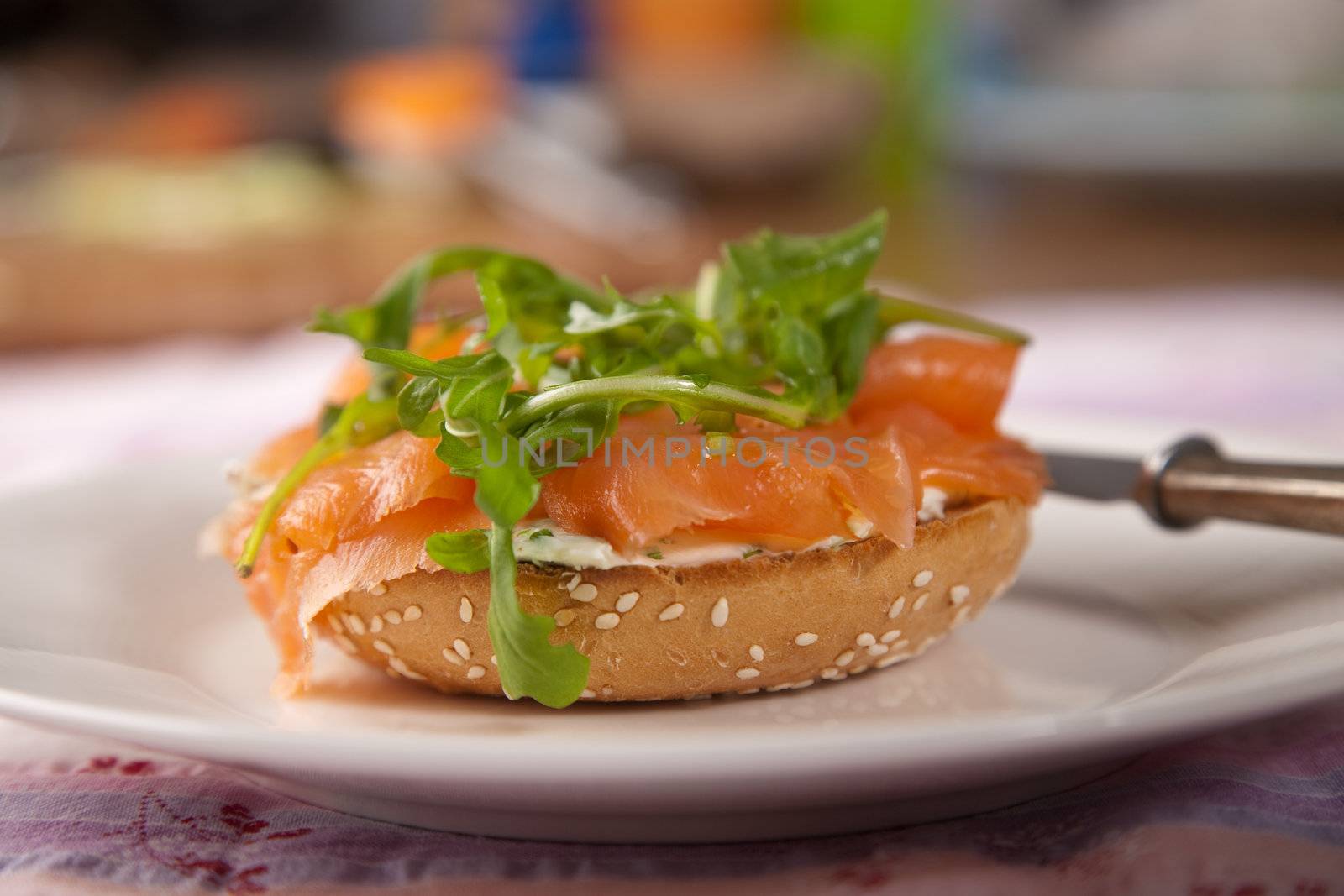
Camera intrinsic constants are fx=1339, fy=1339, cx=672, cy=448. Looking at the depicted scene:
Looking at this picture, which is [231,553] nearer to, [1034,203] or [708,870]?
[708,870]

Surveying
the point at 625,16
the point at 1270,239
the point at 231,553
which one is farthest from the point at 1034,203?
the point at 231,553

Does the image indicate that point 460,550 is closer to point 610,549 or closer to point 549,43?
point 610,549

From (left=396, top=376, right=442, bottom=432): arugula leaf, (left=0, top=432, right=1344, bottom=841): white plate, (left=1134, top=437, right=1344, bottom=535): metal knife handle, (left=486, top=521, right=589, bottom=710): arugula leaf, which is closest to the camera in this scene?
(left=0, top=432, right=1344, bottom=841): white plate

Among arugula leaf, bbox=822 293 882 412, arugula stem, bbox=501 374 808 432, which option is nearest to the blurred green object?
arugula leaf, bbox=822 293 882 412

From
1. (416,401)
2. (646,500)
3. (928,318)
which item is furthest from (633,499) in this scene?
(928,318)

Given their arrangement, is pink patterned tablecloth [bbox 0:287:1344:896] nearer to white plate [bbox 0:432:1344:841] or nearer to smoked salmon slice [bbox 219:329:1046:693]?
white plate [bbox 0:432:1344:841]

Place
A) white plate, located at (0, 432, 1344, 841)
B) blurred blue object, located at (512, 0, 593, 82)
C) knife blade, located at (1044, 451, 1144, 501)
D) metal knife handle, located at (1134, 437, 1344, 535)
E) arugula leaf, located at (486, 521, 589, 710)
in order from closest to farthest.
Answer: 1. white plate, located at (0, 432, 1344, 841)
2. arugula leaf, located at (486, 521, 589, 710)
3. metal knife handle, located at (1134, 437, 1344, 535)
4. knife blade, located at (1044, 451, 1144, 501)
5. blurred blue object, located at (512, 0, 593, 82)

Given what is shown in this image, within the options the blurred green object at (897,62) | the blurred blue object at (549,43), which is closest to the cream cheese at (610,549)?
the blurred green object at (897,62)

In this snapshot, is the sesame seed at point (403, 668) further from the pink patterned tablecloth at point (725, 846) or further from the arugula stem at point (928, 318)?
the arugula stem at point (928, 318)
